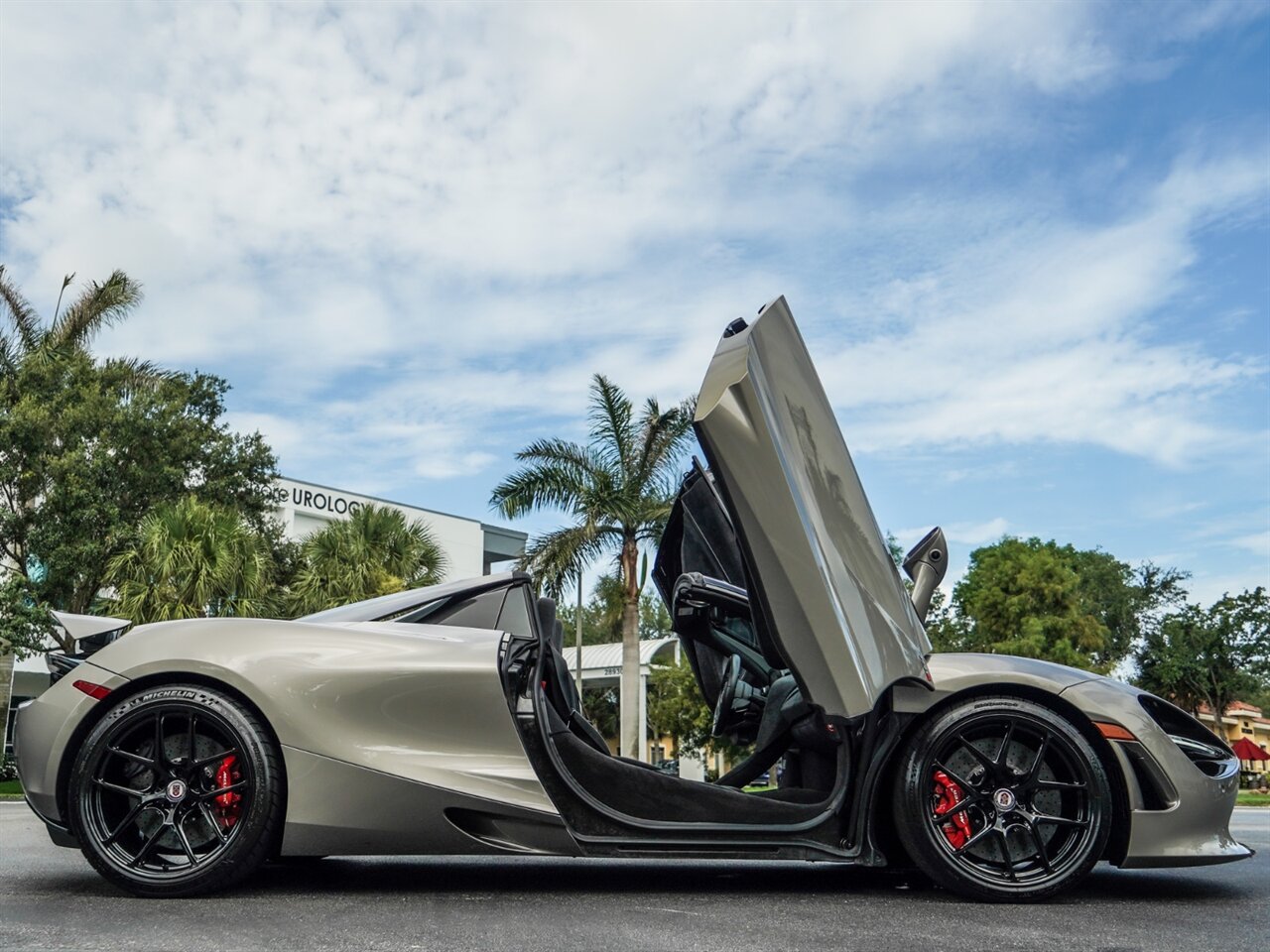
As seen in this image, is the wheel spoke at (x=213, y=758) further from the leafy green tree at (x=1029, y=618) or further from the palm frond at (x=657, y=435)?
the leafy green tree at (x=1029, y=618)

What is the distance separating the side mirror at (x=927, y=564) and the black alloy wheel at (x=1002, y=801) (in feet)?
1.74

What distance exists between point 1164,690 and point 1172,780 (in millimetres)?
47715

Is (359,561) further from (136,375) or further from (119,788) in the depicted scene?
(119,788)

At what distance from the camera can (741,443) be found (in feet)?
11.2

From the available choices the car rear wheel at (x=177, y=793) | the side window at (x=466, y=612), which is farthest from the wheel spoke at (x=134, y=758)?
the side window at (x=466, y=612)

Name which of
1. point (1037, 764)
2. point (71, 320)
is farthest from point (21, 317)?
point (1037, 764)

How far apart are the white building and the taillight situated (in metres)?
34.9

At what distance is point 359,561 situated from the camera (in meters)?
24.6

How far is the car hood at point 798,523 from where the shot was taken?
3.41 metres

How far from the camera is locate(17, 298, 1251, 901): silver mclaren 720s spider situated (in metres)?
3.49

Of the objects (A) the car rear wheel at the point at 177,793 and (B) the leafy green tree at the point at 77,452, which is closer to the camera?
(A) the car rear wheel at the point at 177,793

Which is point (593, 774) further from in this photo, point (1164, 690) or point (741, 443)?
point (1164, 690)

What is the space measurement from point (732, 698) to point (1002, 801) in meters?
1.31

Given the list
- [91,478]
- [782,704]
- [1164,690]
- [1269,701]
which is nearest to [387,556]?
[91,478]
